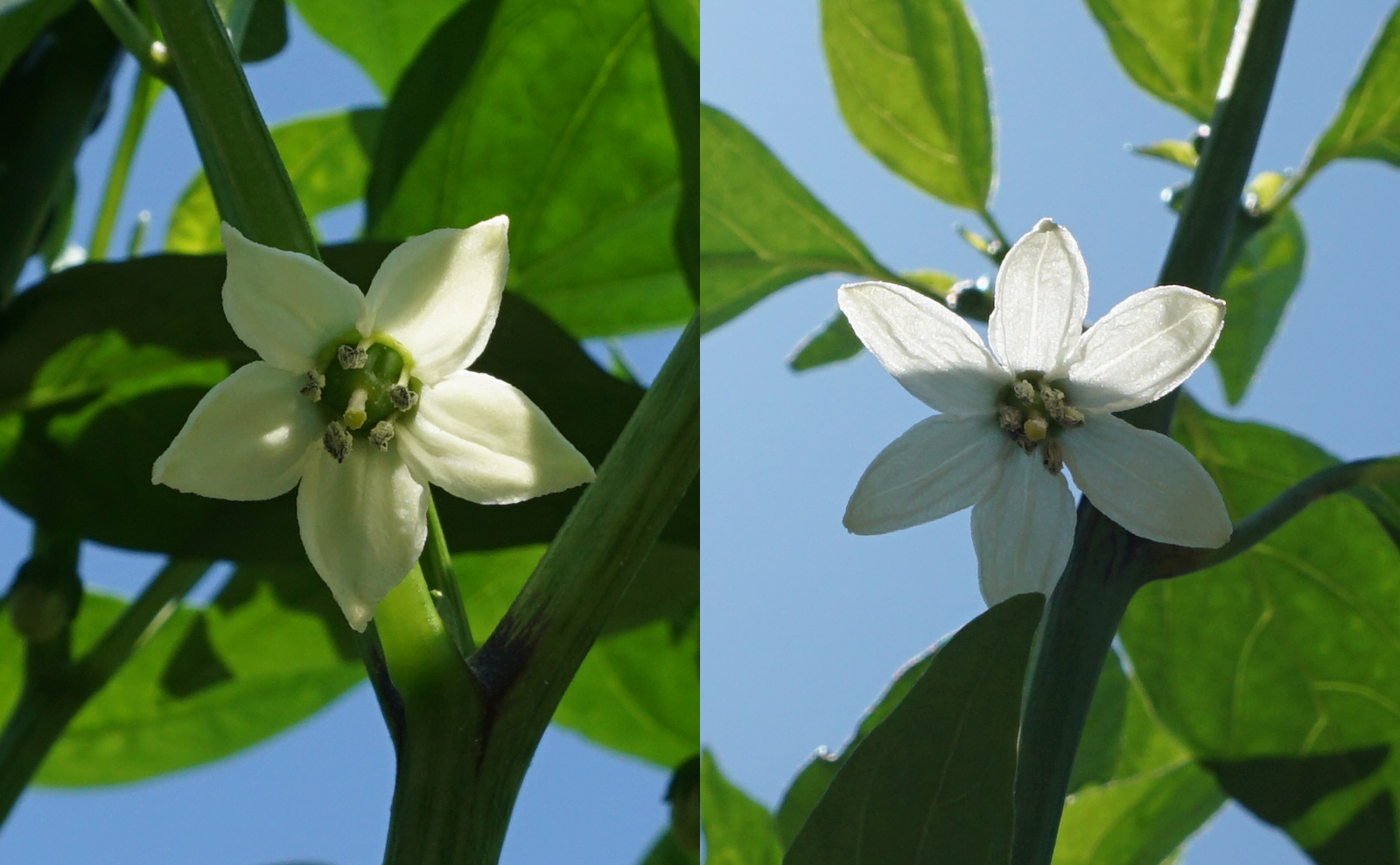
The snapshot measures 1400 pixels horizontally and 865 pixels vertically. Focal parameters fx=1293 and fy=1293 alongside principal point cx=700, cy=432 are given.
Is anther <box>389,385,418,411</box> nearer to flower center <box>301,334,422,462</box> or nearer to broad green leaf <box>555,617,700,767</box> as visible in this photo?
flower center <box>301,334,422,462</box>

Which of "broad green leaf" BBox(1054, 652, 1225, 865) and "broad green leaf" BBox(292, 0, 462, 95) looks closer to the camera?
"broad green leaf" BBox(1054, 652, 1225, 865)

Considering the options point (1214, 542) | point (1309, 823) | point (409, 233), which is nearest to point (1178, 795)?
point (1309, 823)

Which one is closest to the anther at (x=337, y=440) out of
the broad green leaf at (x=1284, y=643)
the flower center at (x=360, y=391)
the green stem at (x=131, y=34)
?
the flower center at (x=360, y=391)

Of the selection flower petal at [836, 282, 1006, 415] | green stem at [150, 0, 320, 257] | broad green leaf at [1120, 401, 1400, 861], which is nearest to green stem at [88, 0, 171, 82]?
green stem at [150, 0, 320, 257]

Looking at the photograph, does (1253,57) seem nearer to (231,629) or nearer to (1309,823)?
(1309,823)

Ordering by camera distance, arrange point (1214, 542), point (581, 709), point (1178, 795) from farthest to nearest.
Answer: point (581, 709) → point (1178, 795) → point (1214, 542)

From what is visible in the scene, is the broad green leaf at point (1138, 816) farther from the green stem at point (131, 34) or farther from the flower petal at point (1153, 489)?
the green stem at point (131, 34)

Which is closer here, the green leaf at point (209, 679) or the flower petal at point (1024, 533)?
the flower petal at point (1024, 533)

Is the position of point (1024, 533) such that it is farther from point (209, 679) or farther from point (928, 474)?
point (209, 679)
